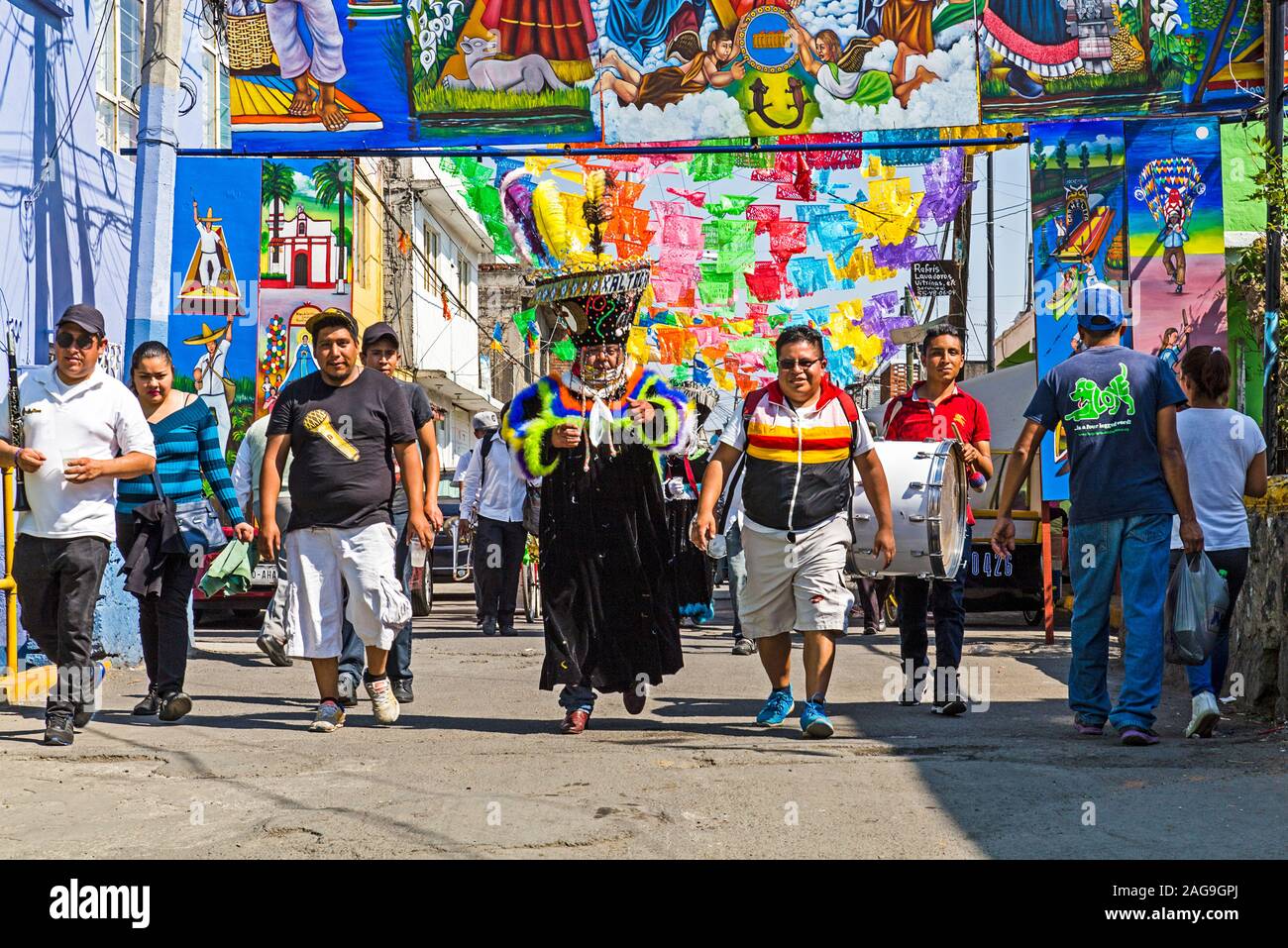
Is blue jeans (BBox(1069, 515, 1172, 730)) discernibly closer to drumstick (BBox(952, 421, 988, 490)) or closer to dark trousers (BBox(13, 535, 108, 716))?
drumstick (BBox(952, 421, 988, 490))

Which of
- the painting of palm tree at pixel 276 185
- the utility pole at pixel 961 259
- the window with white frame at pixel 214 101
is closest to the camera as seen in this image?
the painting of palm tree at pixel 276 185

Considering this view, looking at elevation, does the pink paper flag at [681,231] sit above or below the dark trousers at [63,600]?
above

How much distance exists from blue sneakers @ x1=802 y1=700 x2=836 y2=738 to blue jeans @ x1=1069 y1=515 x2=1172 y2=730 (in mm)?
1199

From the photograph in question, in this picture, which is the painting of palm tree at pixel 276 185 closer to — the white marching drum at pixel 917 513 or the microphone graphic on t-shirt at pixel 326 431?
the microphone graphic on t-shirt at pixel 326 431

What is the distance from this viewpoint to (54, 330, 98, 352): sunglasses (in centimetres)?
782

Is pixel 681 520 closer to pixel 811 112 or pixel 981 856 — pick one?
pixel 811 112

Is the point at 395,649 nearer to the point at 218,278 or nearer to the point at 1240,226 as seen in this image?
the point at 218,278

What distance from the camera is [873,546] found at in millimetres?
8156

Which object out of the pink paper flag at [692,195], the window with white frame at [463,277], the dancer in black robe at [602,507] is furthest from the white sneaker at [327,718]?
the window with white frame at [463,277]

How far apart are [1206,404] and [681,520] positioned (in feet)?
17.6

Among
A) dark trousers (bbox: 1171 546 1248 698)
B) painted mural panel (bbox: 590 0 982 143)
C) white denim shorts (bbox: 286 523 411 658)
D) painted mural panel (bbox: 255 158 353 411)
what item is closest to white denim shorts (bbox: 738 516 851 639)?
dark trousers (bbox: 1171 546 1248 698)

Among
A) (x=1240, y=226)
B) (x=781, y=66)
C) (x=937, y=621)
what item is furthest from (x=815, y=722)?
(x=1240, y=226)

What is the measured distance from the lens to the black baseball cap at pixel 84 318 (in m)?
7.82

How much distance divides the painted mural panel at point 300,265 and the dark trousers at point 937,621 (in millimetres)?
10383
